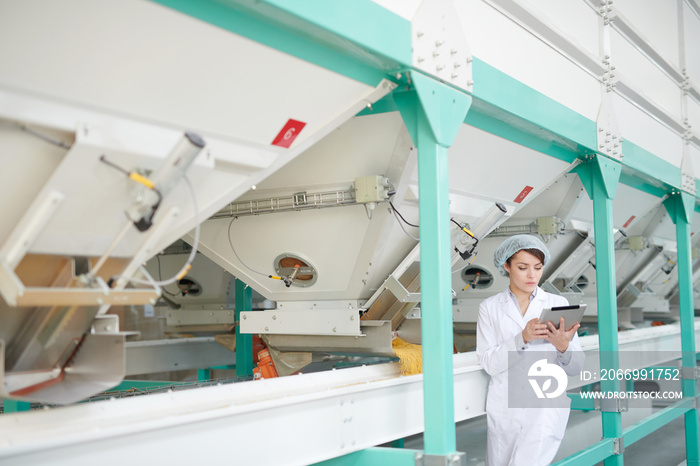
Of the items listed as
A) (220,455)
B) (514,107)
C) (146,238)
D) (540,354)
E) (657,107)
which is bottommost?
(220,455)

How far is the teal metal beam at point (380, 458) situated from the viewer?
2178mm

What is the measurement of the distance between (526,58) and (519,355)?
4.34 ft

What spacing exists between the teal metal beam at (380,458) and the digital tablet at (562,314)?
0.70 metres

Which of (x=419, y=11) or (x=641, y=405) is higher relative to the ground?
(x=419, y=11)

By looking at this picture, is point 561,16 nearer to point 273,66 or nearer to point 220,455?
point 273,66

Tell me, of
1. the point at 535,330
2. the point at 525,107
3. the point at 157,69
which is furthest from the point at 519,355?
the point at 157,69

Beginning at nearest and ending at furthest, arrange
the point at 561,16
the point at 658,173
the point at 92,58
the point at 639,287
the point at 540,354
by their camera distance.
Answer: the point at 92,58
the point at 540,354
the point at 561,16
the point at 658,173
the point at 639,287

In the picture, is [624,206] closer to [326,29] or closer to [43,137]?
[326,29]

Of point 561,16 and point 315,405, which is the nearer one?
point 315,405

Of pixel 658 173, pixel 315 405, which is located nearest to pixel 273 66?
pixel 315 405

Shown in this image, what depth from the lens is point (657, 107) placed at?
181 inches

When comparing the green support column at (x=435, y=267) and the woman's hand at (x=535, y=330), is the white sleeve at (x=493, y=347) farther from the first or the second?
the green support column at (x=435, y=267)

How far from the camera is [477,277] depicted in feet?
15.1

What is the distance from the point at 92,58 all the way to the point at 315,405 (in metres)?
1.22
